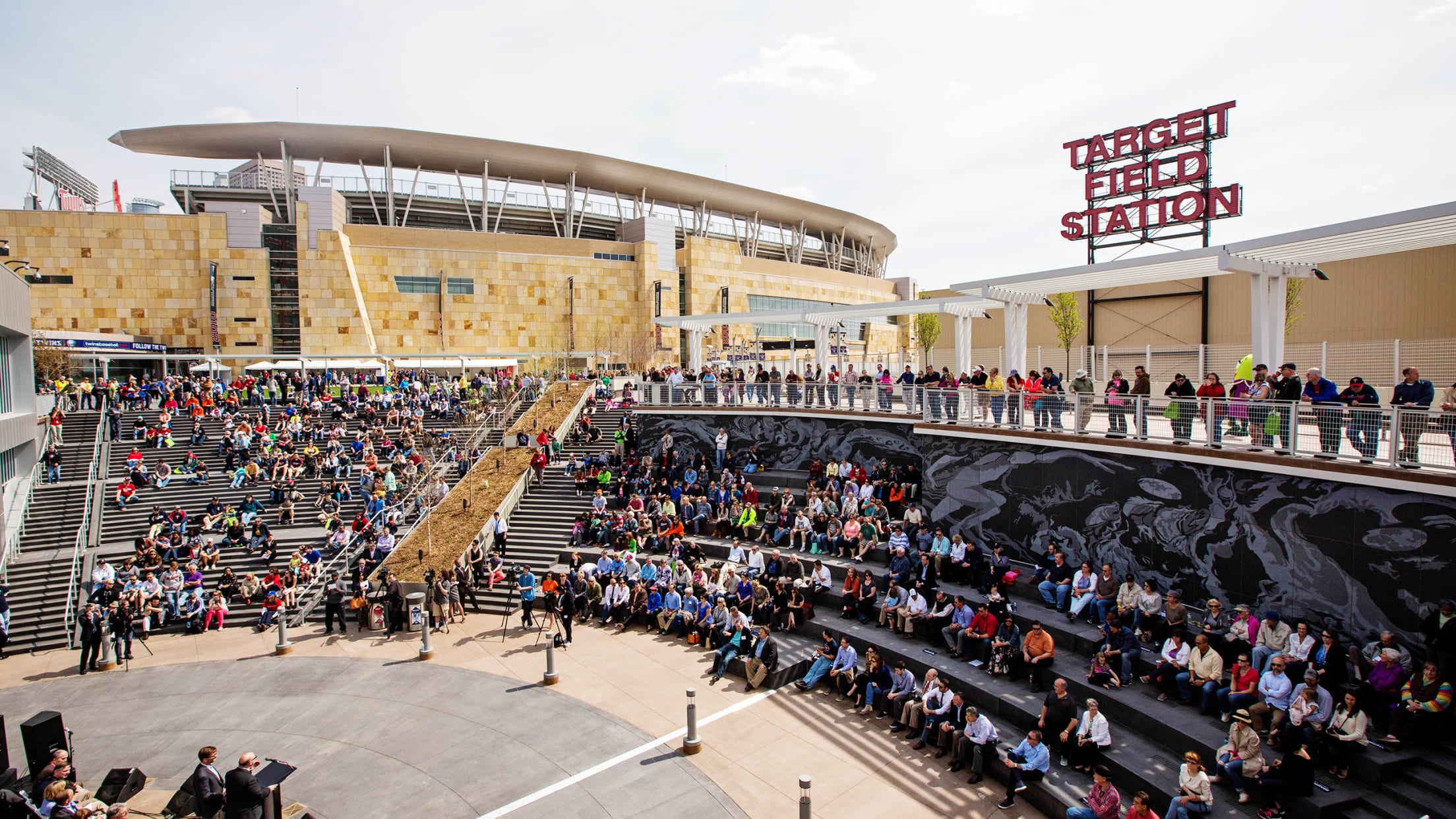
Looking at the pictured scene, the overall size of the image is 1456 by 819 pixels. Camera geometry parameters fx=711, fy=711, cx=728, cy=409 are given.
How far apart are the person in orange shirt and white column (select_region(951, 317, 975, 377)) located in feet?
30.4

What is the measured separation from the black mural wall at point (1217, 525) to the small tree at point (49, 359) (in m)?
37.2

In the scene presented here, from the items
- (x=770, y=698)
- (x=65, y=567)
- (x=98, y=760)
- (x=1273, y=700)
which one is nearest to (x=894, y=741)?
(x=770, y=698)

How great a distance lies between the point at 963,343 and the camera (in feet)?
63.1

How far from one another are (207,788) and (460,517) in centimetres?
1187

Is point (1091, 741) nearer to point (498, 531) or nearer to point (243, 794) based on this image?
point (243, 794)

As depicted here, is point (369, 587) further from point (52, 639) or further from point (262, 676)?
point (52, 639)

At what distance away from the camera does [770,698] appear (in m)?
11.5

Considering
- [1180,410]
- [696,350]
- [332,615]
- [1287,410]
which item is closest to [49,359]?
[332,615]

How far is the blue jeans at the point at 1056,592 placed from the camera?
39.2 ft

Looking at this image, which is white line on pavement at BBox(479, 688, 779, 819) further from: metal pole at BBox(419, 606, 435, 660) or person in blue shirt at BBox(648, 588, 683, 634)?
metal pole at BBox(419, 606, 435, 660)

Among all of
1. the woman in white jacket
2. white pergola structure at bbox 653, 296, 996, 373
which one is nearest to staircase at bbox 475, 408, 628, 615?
white pergola structure at bbox 653, 296, 996, 373

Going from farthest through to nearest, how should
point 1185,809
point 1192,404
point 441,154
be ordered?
1. point 441,154
2. point 1192,404
3. point 1185,809

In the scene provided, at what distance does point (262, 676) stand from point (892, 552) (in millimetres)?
12034

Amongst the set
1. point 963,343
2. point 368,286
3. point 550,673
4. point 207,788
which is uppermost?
point 368,286
